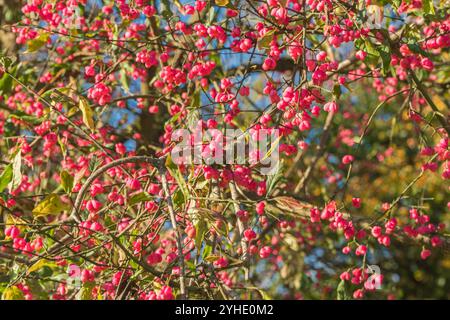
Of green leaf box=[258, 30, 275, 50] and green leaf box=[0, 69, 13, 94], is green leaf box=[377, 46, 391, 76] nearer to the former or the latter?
green leaf box=[258, 30, 275, 50]

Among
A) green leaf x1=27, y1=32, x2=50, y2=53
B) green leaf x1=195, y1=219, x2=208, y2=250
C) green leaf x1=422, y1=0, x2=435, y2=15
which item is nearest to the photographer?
green leaf x1=195, y1=219, x2=208, y2=250

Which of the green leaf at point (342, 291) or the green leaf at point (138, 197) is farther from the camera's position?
the green leaf at point (342, 291)

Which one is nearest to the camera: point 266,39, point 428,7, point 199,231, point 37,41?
point 199,231

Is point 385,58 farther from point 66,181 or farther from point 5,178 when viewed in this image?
point 5,178

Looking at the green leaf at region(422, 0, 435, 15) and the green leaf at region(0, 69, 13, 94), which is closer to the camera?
the green leaf at region(422, 0, 435, 15)

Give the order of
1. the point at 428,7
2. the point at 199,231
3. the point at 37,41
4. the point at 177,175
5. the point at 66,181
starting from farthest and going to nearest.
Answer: the point at 37,41
the point at 428,7
the point at 66,181
the point at 177,175
the point at 199,231

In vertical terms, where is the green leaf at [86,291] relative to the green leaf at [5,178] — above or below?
below

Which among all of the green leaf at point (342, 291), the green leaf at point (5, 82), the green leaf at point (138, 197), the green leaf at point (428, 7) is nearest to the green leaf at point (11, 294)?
the green leaf at point (138, 197)

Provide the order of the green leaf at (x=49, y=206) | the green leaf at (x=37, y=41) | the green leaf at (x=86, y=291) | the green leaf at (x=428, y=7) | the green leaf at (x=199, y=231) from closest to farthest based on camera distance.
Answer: the green leaf at (x=199, y=231) → the green leaf at (x=49, y=206) → the green leaf at (x=86, y=291) → the green leaf at (x=428, y=7) → the green leaf at (x=37, y=41)

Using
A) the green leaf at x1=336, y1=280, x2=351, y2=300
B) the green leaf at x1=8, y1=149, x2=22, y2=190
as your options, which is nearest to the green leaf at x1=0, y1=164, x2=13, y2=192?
the green leaf at x1=8, y1=149, x2=22, y2=190

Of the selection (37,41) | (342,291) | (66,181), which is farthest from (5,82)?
(342,291)

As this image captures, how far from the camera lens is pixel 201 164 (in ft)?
8.61

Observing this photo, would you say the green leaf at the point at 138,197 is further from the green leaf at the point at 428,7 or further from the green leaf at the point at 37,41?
the green leaf at the point at 428,7
